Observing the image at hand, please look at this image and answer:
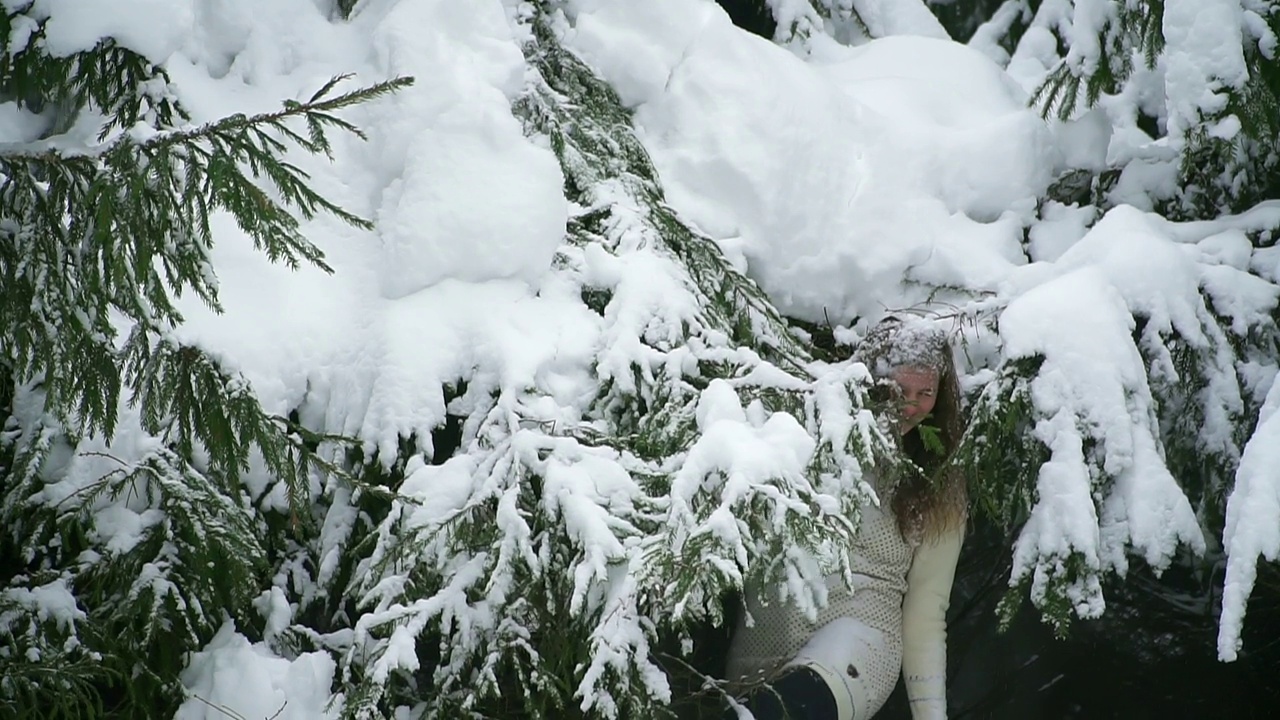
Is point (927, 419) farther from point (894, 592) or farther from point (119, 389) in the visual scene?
point (119, 389)

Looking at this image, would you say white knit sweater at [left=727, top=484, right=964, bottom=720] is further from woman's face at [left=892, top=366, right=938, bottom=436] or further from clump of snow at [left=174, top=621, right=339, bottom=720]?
clump of snow at [left=174, top=621, right=339, bottom=720]

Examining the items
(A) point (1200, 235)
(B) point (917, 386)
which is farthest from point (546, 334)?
(A) point (1200, 235)

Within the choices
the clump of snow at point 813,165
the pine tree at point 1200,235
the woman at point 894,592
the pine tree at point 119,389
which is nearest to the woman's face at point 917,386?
the woman at point 894,592

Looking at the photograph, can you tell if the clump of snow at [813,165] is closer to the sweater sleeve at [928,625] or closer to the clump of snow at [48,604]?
the sweater sleeve at [928,625]

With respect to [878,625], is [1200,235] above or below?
above

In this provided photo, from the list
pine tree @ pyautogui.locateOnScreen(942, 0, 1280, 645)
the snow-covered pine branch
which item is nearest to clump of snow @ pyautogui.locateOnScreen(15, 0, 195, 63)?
the snow-covered pine branch

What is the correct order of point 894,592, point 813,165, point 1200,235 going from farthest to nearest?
point 813,165
point 1200,235
point 894,592

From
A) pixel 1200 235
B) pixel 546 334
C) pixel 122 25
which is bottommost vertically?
pixel 546 334

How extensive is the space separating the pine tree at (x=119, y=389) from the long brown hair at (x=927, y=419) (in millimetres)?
1643

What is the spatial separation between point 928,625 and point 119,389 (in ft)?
7.79

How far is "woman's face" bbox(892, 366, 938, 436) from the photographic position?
3.09 metres

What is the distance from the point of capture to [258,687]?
8.75 feet

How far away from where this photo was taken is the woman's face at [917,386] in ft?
10.2

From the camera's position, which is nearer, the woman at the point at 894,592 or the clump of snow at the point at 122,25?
the clump of snow at the point at 122,25
